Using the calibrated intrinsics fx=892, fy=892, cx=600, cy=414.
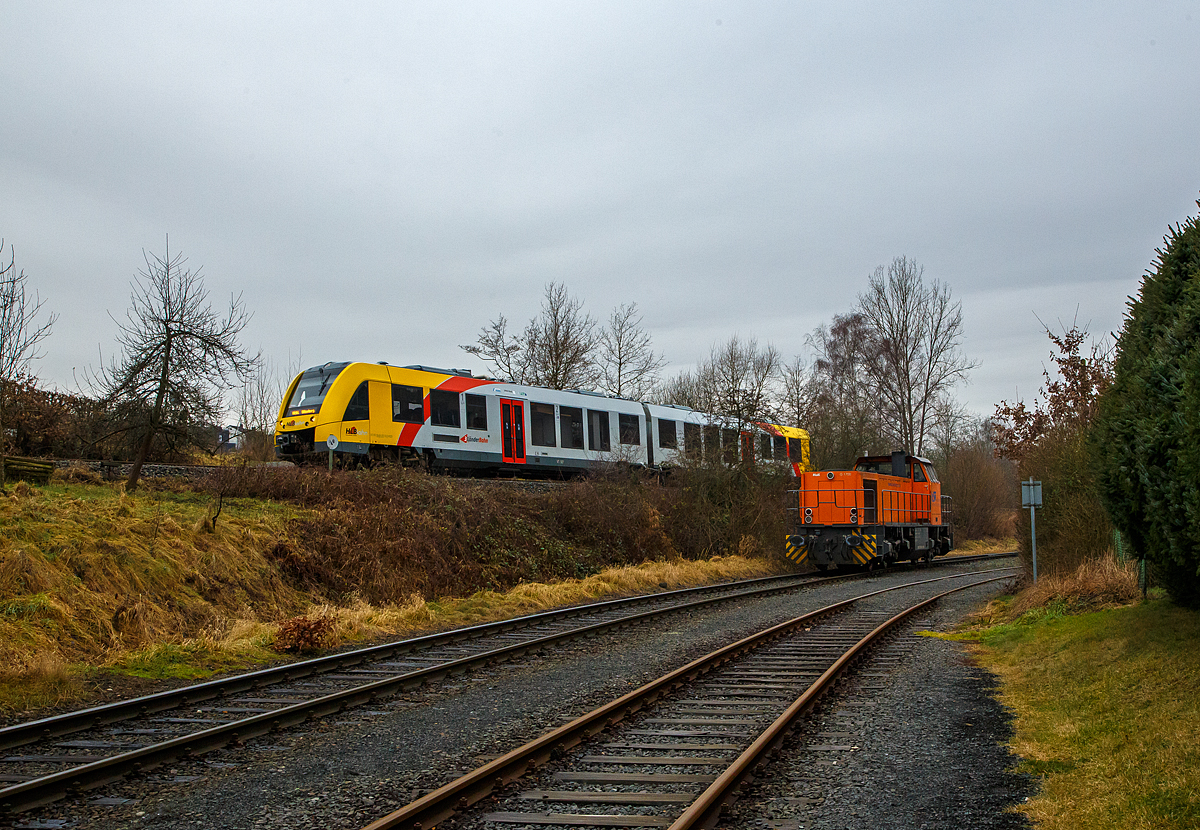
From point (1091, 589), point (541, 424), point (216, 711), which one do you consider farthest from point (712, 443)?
point (216, 711)

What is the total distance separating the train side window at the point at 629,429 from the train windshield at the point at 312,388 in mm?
8832

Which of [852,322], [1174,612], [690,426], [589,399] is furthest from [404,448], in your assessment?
[852,322]

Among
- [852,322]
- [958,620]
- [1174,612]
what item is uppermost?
[852,322]

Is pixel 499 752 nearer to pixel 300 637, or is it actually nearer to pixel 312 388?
pixel 300 637

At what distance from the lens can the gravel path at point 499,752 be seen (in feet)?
16.6

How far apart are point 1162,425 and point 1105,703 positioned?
2489mm

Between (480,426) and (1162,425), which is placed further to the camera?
(480,426)

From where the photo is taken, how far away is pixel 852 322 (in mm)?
42000

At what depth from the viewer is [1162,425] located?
311 inches

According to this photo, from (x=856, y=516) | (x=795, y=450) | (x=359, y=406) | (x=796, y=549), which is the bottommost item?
(x=796, y=549)

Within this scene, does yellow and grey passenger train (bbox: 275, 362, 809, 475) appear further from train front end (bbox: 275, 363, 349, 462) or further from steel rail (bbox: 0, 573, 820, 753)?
steel rail (bbox: 0, 573, 820, 753)

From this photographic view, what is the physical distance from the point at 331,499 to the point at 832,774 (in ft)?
43.2

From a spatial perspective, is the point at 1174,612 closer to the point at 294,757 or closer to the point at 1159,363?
the point at 1159,363

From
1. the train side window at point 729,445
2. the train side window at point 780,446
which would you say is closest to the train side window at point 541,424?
the train side window at point 729,445
